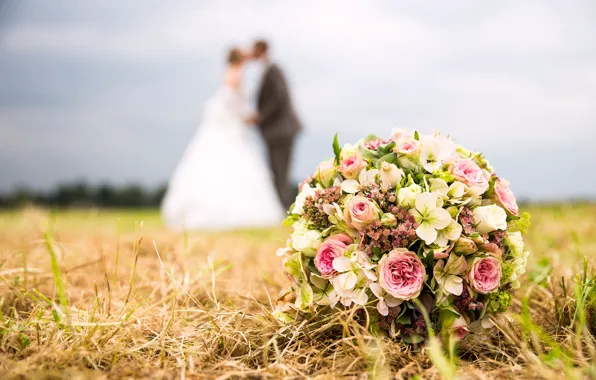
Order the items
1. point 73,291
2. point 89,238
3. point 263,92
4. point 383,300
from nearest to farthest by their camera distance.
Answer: point 383,300, point 73,291, point 89,238, point 263,92

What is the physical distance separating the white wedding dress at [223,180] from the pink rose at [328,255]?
21.4ft

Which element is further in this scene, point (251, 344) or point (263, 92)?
point (263, 92)

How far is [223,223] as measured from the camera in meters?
8.23

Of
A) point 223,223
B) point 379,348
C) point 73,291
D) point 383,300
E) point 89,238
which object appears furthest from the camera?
point 223,223

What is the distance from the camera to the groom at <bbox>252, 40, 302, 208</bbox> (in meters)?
8.88

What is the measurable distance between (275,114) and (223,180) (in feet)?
5.43

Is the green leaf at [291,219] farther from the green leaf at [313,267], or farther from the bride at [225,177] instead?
the bride at [225,177]

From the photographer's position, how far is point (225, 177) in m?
8.40

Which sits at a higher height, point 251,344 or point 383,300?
point 383,300

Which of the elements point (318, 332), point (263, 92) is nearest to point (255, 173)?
point (263, 92)

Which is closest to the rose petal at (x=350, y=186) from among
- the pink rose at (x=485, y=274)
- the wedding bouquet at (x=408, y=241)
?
the wedding bouquet at (x=408, y=241)

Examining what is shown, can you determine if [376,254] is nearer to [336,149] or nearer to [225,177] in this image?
[336,149]

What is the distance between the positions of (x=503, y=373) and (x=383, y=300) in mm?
443

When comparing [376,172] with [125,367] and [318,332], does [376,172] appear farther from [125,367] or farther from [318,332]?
[125,367]
